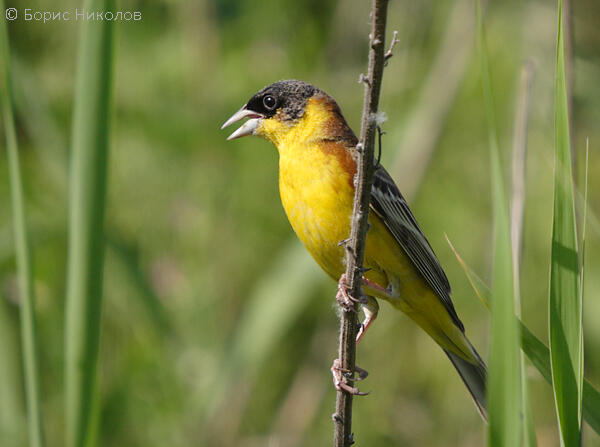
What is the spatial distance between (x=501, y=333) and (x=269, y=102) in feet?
6.74

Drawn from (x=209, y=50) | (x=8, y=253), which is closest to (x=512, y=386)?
(x=8, y=253)

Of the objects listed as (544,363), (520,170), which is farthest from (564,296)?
(520,170)

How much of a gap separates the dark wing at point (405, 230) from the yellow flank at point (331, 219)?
0.05 m

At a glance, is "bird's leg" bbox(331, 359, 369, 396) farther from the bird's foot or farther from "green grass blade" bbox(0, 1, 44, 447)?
"green grass blade" bbox(0, 1, 44, 447)

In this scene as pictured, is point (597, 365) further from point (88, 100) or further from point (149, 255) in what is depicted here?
point (88, 100)

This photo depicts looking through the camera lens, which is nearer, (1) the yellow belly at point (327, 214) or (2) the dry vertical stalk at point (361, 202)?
(2) the dry vertical stalk at point (361, 202)

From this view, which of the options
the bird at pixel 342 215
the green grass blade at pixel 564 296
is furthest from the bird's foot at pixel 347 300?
the green grass blade at pixel 564 296

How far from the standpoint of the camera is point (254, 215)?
4.89 meters

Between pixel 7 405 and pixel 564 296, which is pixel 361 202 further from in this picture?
pixel 7 405

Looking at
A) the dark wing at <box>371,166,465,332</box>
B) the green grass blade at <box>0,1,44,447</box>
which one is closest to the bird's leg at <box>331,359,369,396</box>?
the dark wing at <box>371,166,465,332</box>

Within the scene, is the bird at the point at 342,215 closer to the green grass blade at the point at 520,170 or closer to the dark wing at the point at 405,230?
the dark wing at the point at 405,230

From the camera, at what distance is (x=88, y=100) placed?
1.82m

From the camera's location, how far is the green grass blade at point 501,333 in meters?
1.42

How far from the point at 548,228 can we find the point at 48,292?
322cm
